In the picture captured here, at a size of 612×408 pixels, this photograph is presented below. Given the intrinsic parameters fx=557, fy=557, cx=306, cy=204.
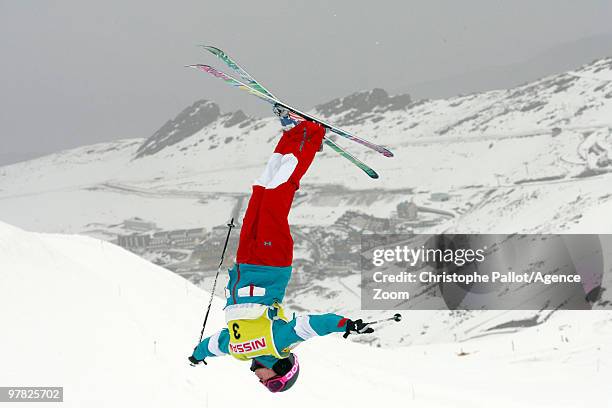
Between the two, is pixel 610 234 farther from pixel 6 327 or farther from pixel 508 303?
pixel 6 327

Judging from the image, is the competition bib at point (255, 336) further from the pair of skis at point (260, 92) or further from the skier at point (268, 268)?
the pair of skis at point (260, 92)

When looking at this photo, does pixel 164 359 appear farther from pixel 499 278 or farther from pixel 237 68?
pixel 499 278

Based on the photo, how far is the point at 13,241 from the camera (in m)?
8.40

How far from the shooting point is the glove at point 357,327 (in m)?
4.46

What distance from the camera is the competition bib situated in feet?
16.9

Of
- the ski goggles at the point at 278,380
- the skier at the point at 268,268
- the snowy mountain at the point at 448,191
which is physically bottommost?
the ski goggles at the point at 278,380

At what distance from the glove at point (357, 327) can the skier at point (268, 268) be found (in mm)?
400

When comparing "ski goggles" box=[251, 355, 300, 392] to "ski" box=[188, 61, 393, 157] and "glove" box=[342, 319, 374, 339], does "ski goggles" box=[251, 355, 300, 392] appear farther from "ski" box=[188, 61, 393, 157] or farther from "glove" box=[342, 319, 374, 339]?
"ski" box=[188, 61, 393, 157]

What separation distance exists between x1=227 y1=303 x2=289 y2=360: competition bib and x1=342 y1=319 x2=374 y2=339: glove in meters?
0.88

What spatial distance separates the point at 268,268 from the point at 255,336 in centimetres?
66

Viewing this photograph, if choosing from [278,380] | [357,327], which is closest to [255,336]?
[278,380]

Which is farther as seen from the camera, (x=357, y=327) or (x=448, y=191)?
(x=448, y=191)

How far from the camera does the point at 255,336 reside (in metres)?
5.17

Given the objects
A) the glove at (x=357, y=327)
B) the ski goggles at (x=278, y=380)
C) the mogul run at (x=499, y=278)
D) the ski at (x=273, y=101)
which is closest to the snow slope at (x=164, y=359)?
the ski goggles at (x=278, y=380)
